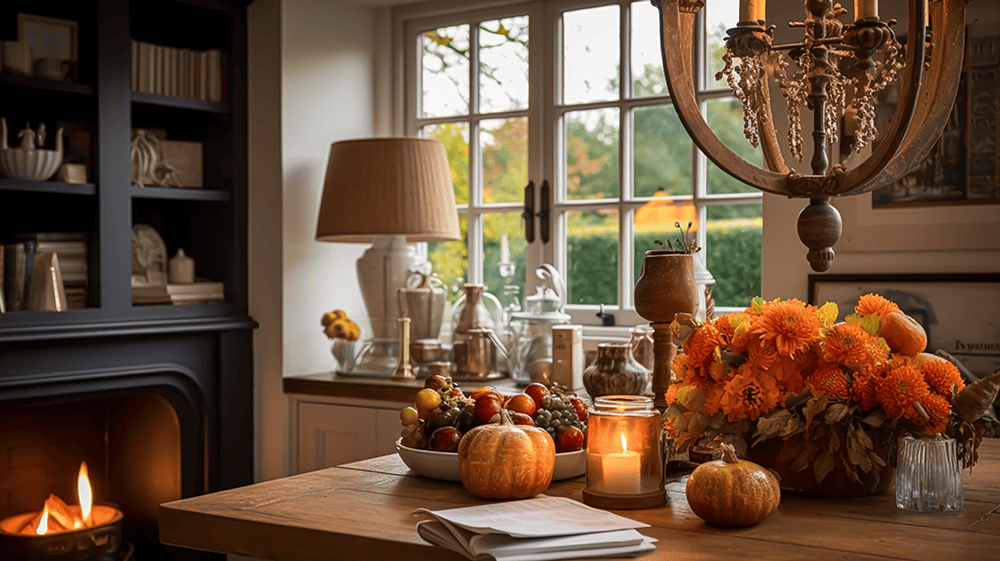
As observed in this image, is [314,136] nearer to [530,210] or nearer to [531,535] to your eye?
[530,210]

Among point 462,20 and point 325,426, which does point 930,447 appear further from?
point 462,20

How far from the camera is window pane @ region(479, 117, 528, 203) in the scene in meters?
3.55

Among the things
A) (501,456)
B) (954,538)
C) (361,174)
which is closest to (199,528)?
(501,456)

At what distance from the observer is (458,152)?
3.70 meters

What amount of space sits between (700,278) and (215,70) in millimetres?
1844

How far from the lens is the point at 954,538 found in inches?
46.4

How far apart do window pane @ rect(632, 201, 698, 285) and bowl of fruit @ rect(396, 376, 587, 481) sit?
1.73 meters

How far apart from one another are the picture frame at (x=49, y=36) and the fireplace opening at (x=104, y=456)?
1.12 m

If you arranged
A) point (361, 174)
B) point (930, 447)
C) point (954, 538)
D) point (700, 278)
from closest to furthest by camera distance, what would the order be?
1. point (954, 538)
2. point (930, 447)
3. point (700, 278)
4. point (361, 174)

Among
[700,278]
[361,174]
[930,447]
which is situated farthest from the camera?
[361,174]

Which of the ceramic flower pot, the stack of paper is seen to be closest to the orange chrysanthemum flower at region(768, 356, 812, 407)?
the stack of paper

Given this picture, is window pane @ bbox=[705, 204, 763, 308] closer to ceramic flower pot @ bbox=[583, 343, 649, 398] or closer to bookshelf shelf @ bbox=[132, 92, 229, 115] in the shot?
ceramic flower pot @ bbox=[583, 343, 649, 398]

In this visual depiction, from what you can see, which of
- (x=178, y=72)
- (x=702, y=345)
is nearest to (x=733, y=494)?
(x=702, y=345)

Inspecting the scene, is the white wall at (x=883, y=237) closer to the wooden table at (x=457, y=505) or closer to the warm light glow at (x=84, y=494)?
the wooden table at (x=457, y=505)
